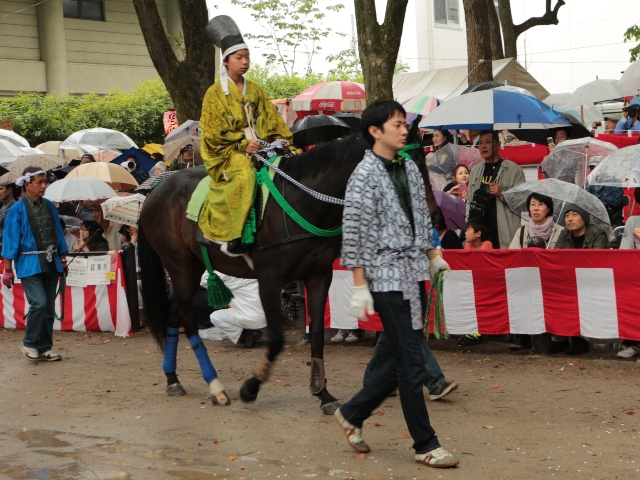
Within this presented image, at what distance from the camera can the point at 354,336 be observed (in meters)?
10.5

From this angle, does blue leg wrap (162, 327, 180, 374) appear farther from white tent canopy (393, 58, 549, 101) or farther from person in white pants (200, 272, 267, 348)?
white tent canopy (393, 58, 549, 101)

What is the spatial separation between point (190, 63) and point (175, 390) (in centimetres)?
746

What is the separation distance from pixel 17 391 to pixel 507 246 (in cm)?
514

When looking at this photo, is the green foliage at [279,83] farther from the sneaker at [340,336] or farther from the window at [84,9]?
the sneaker at [340,336]

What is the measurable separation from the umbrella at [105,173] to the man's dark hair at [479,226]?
277 inches

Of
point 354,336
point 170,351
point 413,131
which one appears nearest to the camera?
point 413,131

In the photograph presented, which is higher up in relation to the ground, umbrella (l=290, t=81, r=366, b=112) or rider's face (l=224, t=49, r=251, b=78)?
umbrella (l=290, t=81, r=366, b=112)

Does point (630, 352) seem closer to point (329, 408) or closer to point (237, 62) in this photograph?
point (329, 408)

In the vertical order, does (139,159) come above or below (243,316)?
above

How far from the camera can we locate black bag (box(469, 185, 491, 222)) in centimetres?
1011

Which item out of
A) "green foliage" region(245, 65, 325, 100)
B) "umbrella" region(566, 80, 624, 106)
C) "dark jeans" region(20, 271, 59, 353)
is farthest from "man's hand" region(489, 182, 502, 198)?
"green foliage" region(245, 65, 325, 100)

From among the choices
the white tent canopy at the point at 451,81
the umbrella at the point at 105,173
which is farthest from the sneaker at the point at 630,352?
the white tent canopy at the point at 451,81

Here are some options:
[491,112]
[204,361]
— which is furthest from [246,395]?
[491,112]

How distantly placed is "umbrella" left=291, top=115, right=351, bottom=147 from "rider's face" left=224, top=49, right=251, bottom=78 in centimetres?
518
